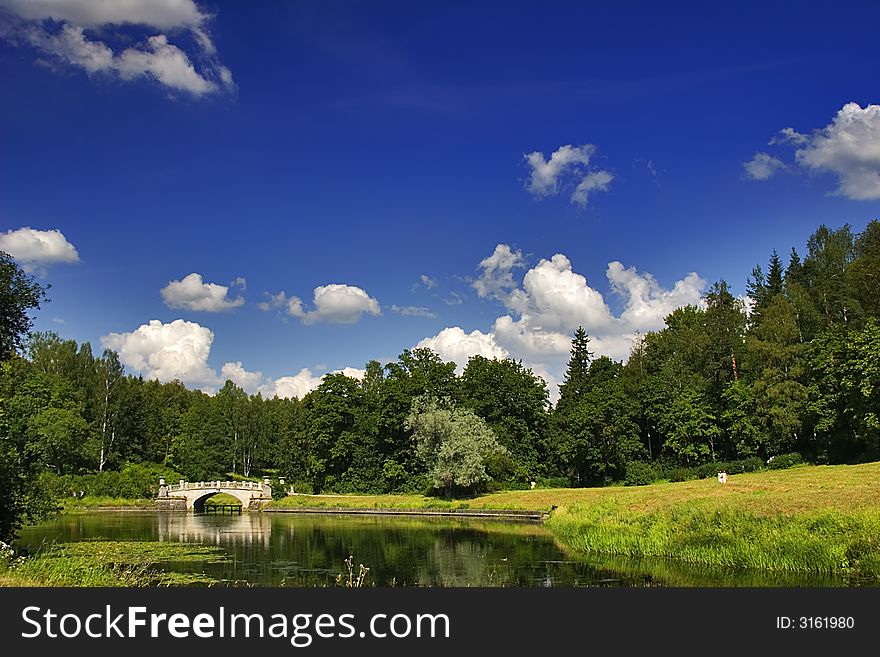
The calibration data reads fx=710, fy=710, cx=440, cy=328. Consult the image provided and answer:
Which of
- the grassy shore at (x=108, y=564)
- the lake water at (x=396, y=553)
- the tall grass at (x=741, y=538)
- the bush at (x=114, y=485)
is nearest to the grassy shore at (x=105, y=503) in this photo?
the bush at (x=114, y=485)

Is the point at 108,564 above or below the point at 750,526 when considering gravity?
below

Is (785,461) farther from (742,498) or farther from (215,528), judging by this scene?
(215,528)

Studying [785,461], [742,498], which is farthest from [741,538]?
[785,461]

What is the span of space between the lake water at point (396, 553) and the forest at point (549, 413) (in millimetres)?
10446

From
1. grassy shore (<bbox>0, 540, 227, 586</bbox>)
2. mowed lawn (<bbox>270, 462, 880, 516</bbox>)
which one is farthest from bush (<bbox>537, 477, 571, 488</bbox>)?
grassy shore (<bbox>0, 540, 227, 586</bbox>)

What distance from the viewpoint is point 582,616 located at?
13.2 meters

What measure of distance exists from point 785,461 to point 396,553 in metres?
40.5

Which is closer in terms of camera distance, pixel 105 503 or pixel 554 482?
pixel 554 482

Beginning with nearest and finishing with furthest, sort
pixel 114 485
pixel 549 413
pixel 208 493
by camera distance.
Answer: pixel 208 493 → pixel 114 485 → pixel 549 413

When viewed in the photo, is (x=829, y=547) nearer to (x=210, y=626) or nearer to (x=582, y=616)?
(x=582, y=616)

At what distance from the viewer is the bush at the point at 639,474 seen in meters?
67.4

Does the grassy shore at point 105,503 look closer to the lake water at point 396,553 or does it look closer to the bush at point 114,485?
the bush at point 114,485

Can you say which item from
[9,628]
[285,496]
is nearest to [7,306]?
[9,628]

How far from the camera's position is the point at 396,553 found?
121 ft
